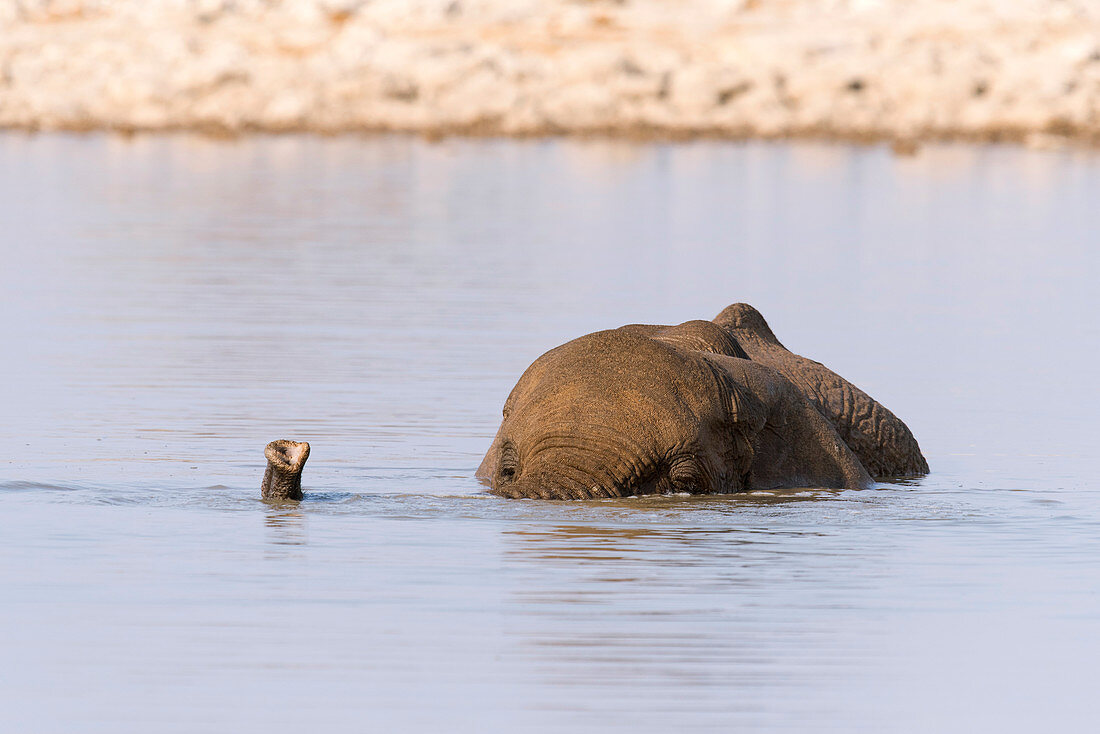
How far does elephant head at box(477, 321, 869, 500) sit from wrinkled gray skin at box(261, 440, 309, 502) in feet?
3.47

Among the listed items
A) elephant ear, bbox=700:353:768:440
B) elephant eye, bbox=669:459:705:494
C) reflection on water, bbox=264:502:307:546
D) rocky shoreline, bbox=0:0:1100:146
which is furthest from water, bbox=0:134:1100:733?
rocky shoreline, bbox=0:0:1100:146

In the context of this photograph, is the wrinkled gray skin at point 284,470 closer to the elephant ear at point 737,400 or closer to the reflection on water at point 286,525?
the reflection on water at point 286,525

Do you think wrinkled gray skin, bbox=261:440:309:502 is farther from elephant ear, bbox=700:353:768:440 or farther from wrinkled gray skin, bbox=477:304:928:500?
elephant ear, bbox=700:353:768:440

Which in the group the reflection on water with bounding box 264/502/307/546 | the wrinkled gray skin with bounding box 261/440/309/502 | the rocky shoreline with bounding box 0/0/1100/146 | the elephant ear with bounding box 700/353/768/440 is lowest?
the reflection on water with bounding box 264/502/307/546

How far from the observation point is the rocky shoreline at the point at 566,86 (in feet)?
233

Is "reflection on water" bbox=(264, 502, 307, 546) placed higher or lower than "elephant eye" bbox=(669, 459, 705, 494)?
lower

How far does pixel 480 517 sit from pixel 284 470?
40.8 inches

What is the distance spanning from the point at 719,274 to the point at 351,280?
4.57m

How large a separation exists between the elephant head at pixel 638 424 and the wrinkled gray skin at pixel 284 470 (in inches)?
41.6

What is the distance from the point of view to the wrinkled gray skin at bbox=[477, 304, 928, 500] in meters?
10.5

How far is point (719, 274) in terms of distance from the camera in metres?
25.3

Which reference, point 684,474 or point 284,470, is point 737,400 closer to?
point 684,474

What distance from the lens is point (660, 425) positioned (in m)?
10.5

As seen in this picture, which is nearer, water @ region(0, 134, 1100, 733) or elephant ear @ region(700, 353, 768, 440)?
water @ region(0, 134, 1100, 733)
